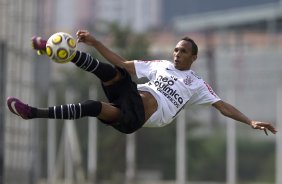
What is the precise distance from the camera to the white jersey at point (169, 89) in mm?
14633

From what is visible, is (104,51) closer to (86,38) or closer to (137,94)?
(86,38)

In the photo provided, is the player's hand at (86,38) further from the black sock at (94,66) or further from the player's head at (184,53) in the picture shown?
the player's head at (184,53)

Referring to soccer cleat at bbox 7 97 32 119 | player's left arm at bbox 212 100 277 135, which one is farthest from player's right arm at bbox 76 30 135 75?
player's left arm at bbox 212 100 277 135

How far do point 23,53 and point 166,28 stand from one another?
70.3m

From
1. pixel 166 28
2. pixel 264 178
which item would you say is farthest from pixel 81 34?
pixel 166 28

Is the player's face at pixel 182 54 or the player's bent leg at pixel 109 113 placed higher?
the player's face at pixel 182 54

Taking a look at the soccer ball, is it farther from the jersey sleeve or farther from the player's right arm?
the jersey sleeve

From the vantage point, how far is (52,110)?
13.9 m

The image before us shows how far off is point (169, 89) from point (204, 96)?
1.84ft

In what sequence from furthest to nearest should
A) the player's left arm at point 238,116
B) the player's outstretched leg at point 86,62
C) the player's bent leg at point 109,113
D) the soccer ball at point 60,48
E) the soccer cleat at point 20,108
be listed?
the player's bent leg at point 109,113 → the player's left arm at point 238,116 → the player's outstretched leg at point 86,62 → the soccer cleat at point 20,108 → the soccer ball at point 60,48

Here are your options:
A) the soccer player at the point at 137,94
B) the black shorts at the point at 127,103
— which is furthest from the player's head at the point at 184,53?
the black shorts at the point at 127,103

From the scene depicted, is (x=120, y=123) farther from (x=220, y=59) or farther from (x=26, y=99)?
(x=220, y=59)

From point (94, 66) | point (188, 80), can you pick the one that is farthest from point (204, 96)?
point (94, 66)

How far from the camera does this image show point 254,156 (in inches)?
1556
